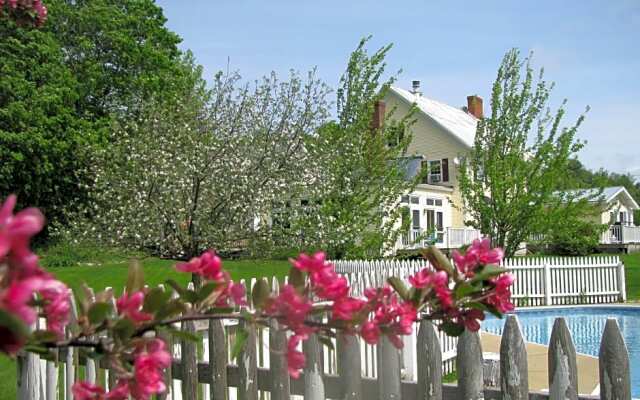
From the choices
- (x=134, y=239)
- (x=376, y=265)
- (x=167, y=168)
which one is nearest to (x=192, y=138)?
(x=167, y=168)

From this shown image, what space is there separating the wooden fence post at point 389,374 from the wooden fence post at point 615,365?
0.83 m

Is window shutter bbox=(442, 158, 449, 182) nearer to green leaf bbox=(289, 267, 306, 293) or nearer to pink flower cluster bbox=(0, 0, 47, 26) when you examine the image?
pink flower cluster bbox=(0, 0, 47, 26)

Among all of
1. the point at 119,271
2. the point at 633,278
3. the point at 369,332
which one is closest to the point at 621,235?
the point at 633,278

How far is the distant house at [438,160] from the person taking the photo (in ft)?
103

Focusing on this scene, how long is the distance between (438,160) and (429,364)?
32.4 metres

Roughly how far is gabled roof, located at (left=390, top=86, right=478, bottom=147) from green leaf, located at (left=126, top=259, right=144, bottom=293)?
30.6 metres

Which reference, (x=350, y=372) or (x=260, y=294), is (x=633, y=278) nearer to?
(x=350, y=372)

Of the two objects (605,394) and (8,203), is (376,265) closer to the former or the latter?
(605,394)

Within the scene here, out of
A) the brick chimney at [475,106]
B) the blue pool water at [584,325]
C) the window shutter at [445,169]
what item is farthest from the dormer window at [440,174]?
the blue pool water at [584,325]

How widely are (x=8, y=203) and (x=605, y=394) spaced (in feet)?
7.89

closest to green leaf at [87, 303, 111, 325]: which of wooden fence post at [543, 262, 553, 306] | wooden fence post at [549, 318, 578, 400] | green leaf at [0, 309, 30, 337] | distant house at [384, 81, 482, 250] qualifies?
green leaf at [0, 309, 30, 337]

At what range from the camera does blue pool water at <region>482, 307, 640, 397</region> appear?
501 inches

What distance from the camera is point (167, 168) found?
1157cm

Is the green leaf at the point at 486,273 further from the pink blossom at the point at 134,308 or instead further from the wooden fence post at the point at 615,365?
the wooden fence post at the point at 615,365
